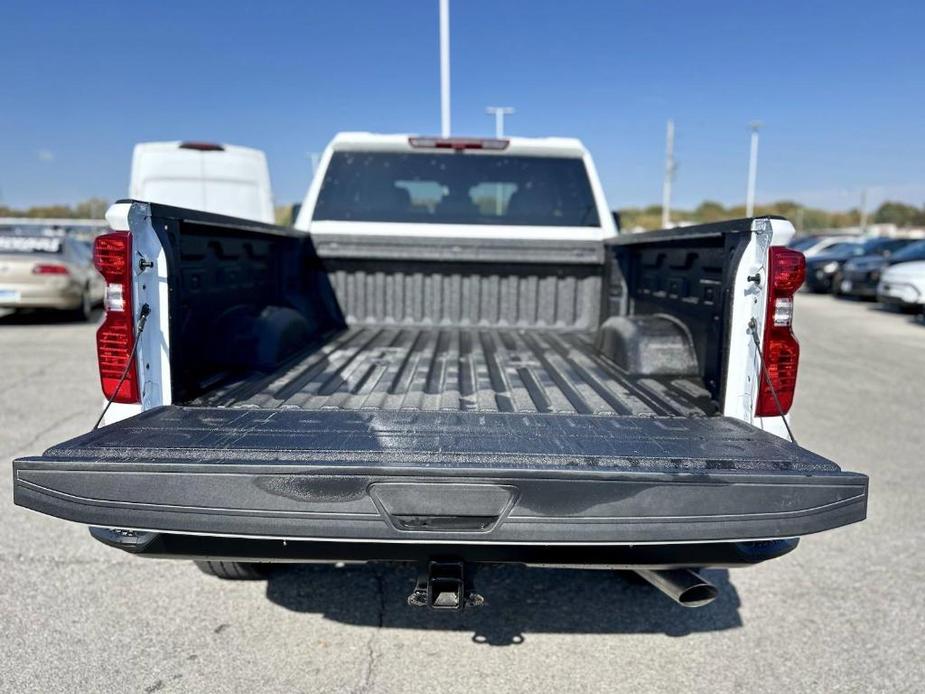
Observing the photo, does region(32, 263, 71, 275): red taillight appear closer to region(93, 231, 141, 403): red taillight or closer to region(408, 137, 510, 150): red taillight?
region(408, 137, 510, 150): red taillight

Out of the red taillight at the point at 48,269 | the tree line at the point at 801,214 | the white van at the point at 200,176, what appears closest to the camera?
the white van at the point at 200,176

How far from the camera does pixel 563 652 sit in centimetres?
271

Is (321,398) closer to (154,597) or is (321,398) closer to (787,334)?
(154,597)

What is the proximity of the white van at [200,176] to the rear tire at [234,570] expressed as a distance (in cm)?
699

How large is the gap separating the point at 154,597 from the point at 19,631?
52 centimetres

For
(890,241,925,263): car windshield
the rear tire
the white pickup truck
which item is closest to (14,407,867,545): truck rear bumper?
the white pickup truck

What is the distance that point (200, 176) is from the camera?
31.9ft

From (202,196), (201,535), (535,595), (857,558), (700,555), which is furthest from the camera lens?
(202,196)

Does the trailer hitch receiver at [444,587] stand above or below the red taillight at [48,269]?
above

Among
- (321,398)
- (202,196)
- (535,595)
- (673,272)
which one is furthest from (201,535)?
(202,196)

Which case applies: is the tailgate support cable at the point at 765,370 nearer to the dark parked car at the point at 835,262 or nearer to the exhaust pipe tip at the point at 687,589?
the exhaust pipe tip at the point at 687,589

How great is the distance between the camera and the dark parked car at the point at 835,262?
19984mm

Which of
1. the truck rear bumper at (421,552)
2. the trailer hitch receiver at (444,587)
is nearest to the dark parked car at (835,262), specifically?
the truck rear bumper at (421,552)

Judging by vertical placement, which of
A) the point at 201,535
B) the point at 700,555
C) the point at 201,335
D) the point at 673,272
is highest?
the point at 673,272
